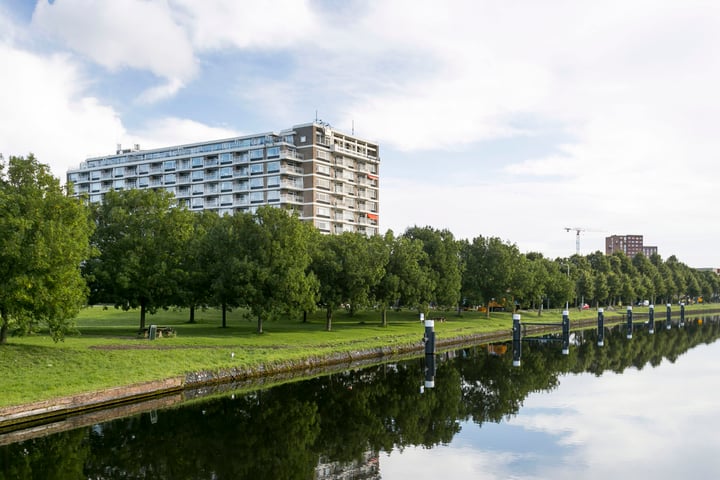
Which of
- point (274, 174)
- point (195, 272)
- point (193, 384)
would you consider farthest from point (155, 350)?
point (274, 174)

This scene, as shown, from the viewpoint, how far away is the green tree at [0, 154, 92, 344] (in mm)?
31172

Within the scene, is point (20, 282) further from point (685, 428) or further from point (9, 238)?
point (685, 428)

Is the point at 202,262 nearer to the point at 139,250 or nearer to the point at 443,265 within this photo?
the point at 139,250

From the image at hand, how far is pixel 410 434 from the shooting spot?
26484 millimetres

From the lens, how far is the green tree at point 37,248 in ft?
102

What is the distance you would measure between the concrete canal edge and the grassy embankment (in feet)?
1.06

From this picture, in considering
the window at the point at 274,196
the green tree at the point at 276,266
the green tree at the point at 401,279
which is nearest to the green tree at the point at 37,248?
the green tree at the point at 276,266

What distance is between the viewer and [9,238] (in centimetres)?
3119

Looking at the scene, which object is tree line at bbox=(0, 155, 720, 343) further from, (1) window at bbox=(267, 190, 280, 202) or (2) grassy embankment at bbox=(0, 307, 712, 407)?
(1) window at bbox=(267, 190, 280, 202)

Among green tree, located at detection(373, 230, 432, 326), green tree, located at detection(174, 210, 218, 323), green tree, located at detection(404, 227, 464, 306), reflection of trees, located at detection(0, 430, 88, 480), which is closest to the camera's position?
reflection of trees, located at detection(0, 430, 88, 480)

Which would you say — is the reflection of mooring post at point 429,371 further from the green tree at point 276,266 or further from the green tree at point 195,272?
the green tree at point 195,272

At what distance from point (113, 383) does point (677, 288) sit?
148 meters

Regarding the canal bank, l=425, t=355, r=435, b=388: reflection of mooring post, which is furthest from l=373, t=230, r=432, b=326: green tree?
l=425, t=355, r=435, b=388: reflection of mooring post

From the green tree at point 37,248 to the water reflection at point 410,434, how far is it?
9.12 meters
